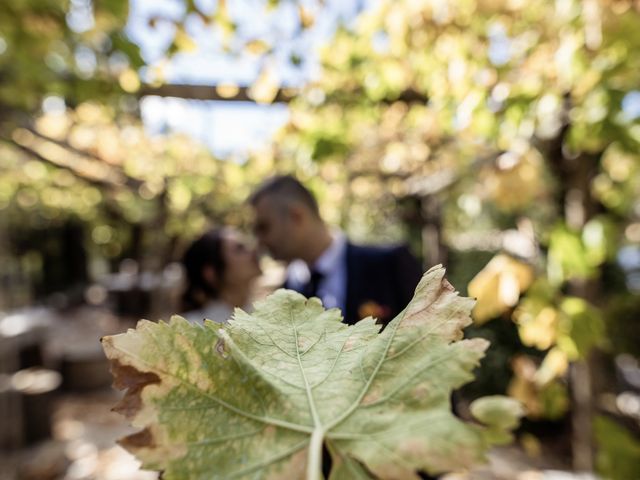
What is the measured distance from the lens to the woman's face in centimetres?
302

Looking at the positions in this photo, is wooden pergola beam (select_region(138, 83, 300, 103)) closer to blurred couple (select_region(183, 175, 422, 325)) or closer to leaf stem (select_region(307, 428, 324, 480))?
blurred couple (select_region(183, 175, 422, 325))

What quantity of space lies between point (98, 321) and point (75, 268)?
435 cm

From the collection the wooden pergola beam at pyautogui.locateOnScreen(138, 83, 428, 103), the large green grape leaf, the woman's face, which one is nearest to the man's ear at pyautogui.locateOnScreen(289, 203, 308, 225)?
the woman's face

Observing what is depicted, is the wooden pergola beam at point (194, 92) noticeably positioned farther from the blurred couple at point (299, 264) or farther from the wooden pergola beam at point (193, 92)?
the blurred couple at point (299, 264)

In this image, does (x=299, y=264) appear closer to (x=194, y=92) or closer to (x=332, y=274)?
(x=332, y=274)

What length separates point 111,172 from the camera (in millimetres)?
6184

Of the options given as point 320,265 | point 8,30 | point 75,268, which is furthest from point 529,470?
point 75,268

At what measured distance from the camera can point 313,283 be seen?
2.54m

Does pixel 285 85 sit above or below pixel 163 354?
above

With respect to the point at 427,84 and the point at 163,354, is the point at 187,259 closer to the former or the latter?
the point at 427,84

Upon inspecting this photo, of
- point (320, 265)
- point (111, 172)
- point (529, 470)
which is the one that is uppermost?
point (111, 172)

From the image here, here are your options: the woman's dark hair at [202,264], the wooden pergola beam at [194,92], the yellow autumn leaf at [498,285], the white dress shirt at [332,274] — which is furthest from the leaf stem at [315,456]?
the woman's dark hair at [202,264]

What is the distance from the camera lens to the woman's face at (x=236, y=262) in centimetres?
302

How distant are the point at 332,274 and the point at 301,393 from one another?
6.85 feet
